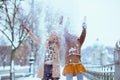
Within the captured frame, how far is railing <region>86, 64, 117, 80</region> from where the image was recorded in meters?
2.47

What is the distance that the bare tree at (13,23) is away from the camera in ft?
8.31

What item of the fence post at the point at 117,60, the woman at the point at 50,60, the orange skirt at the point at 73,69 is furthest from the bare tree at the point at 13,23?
the fence post at the point at 117,60

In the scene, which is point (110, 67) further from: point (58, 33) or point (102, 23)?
point (58, 33)

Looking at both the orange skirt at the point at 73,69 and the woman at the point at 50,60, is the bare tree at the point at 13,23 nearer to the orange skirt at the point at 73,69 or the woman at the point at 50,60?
the woman at the point at 50,60

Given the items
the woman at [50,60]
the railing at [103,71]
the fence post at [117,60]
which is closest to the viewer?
the woman at [50,60]

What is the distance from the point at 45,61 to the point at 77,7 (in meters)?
0.44

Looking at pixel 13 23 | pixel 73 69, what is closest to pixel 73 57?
pixel 73 69

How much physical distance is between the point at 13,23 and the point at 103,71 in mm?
725

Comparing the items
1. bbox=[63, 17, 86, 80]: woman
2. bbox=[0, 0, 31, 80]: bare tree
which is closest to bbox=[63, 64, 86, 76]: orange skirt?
bbox=[63, 17, 86, 80]: woman

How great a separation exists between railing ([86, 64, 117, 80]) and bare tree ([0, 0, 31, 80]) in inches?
21.1

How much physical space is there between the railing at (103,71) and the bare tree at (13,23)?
536 millimetres

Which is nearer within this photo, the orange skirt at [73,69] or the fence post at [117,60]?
the orange skirt at [73,69]

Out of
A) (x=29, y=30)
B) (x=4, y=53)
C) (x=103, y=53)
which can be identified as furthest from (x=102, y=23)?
(x=4, y=53)

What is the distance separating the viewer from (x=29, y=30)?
2250mm
